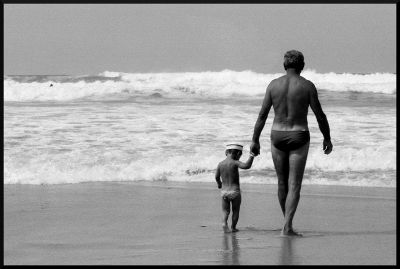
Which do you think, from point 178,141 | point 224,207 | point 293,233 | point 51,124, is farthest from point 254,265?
point 51,124

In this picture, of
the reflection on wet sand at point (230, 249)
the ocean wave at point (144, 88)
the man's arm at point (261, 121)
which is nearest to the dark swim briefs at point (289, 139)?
the man's arm at point (261, 121)

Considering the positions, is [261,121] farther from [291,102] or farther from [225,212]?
[225,212]

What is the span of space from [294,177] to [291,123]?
0.44 metres

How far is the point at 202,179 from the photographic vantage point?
12227 millimetres

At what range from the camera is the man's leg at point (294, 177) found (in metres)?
7.02

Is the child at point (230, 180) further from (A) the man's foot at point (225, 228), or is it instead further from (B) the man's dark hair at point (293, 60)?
(B) the man's dark hair at point (293, 60)

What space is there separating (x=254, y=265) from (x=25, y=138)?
1055 centimetres

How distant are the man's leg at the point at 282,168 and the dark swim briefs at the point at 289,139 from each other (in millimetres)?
53

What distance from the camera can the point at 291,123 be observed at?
6.97 meters

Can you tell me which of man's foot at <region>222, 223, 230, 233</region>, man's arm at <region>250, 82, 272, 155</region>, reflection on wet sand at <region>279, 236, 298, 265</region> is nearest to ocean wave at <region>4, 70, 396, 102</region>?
man's foot at <region>222, 223, 230, 233</region>

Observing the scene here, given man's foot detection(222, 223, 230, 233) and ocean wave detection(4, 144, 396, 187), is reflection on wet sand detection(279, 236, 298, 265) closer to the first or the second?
man's foot detection(222, 223, 230, 233)

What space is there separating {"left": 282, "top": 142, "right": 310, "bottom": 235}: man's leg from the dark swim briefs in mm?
40

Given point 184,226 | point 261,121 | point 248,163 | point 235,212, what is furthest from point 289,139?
point 184,226

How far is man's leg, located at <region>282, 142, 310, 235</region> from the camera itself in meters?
7.02
